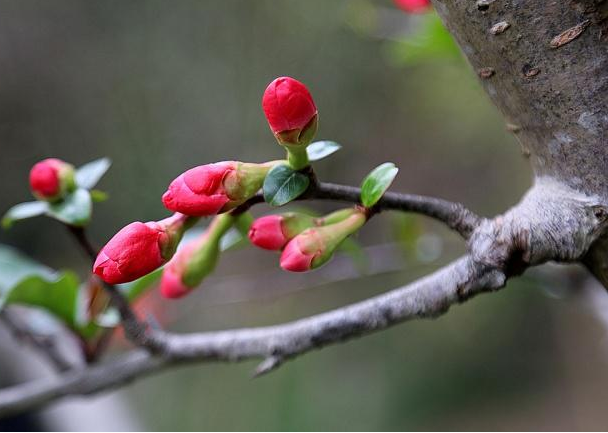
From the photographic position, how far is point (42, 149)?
2.63 m

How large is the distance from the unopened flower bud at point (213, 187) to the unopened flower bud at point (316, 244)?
0.12 ft

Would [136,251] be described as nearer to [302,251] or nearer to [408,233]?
[302,251]

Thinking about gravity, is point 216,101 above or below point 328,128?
above

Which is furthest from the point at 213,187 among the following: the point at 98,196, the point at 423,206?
the point at 98,196

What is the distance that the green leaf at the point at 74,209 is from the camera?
1.43 feet

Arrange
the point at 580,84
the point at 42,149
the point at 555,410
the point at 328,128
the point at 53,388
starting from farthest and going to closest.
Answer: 1. the point at 42,149
2. the point at 328,128
3. the point at 555,410
4. the point at 53,388
5. the point at 580,84

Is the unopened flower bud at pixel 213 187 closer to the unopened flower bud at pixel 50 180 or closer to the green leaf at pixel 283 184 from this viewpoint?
the green leaf at pixel 283 184

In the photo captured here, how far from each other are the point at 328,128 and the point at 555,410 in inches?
50.2

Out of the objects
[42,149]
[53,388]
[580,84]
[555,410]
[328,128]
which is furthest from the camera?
[42,149]

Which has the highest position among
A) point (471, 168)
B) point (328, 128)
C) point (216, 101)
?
point (216, 101)

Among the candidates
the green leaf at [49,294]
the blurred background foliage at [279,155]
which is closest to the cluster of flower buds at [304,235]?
the green leaf at [49,294]

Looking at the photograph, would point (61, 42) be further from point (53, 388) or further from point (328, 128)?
point (53, 388)

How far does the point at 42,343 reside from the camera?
2.06 ft

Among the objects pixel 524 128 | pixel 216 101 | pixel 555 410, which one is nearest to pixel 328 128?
pixel 216 101
